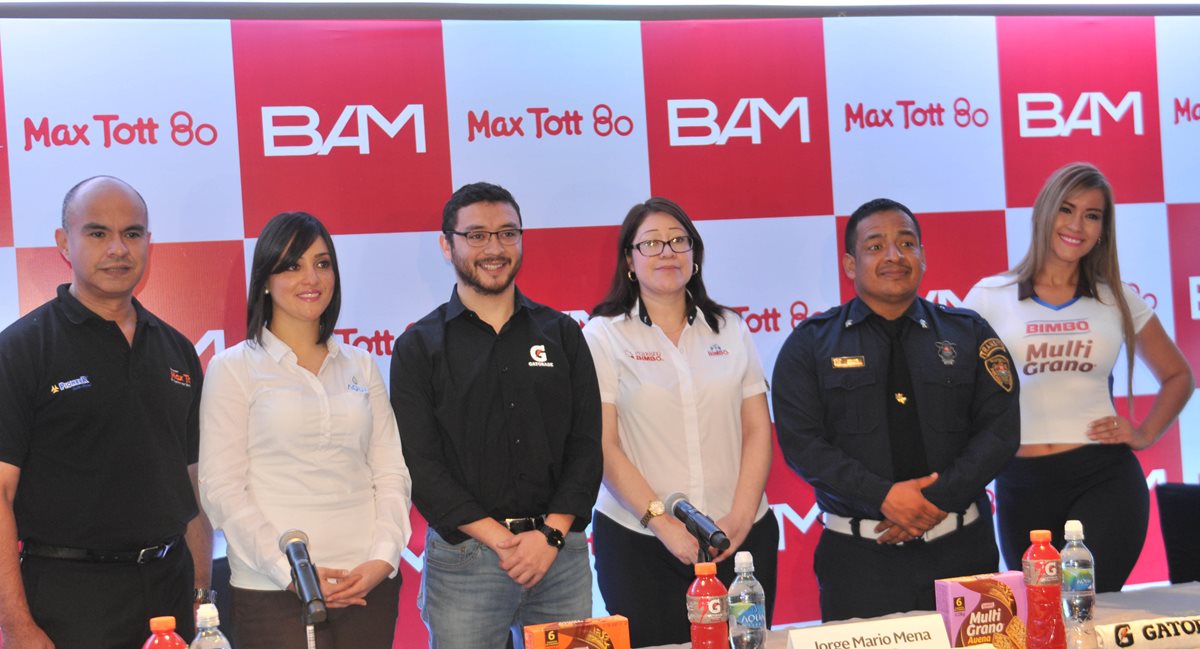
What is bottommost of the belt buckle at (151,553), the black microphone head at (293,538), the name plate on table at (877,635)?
the name plate on table at (877,635)

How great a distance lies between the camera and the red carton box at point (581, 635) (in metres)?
2.08

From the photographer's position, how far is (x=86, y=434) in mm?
2645

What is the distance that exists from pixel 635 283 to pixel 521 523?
0.85 meters

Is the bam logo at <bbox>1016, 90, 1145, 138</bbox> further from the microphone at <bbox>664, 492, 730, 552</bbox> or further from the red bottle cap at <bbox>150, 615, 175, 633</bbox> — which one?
the red bottle cap at <bbox>150, 615, 175, 633</bbox>

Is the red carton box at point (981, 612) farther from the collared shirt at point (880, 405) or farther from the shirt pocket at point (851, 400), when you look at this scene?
the shirt pocket at point (851, 400)

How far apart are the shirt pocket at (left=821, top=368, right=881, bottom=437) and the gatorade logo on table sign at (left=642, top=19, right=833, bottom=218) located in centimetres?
98

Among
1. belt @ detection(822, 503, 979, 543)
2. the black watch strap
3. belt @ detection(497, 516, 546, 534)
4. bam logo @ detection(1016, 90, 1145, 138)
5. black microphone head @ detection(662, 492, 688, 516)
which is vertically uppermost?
bam logo @ detection(1016, 90, 1145, 138)

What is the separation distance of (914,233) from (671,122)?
3.41 feet

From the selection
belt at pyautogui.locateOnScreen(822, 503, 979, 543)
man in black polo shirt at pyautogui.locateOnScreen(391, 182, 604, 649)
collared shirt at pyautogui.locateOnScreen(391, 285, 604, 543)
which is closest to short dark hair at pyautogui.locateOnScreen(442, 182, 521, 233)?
man in black polo shirt at pyautogui.locateOnScreen(391, 182, 604, 649)

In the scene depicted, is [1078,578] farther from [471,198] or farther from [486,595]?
[471,198]

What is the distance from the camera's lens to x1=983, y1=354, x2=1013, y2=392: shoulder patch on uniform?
3.24 meters

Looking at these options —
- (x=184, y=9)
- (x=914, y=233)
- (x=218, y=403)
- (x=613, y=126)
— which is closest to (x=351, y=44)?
(x=184, y=9)

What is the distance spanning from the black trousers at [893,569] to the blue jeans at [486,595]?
701mm

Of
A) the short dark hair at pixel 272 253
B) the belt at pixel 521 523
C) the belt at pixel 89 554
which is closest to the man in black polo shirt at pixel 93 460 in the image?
the belt at pixel 89 554
